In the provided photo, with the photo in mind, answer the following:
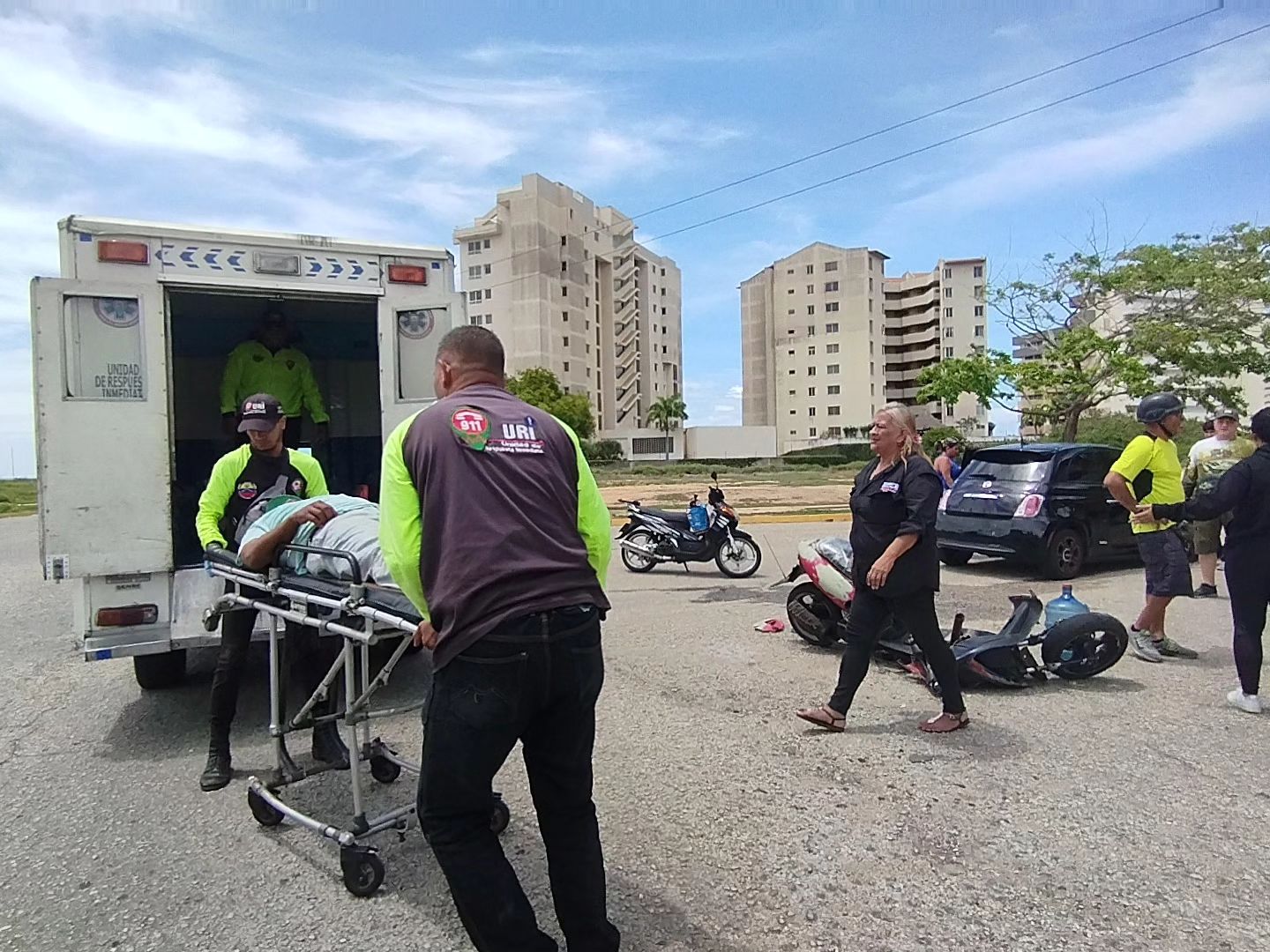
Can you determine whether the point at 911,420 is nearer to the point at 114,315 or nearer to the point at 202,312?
the point at 114,315

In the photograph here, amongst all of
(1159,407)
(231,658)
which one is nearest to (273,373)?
(231,658)

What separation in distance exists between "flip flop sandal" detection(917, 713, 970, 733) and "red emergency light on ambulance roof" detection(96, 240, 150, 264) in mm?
5265

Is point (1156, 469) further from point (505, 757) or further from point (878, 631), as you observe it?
point (505, 757)

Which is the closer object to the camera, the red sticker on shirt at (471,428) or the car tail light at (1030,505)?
the red sticker on shirt at (471,428)

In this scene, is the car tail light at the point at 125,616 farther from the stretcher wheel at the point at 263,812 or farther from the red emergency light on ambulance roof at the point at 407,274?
the red emergency light on ambulance roof at the point at 407,274

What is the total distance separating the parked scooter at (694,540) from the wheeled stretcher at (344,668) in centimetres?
752

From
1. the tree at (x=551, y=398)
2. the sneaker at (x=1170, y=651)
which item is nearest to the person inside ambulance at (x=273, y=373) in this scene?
the sneaker at (x=1170, y=651)

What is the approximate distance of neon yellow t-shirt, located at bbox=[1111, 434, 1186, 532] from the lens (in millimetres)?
6496

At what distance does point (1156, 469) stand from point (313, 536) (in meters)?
5.87

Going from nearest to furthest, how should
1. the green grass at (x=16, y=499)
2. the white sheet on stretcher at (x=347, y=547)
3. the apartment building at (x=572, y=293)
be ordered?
1. the white sheet on stretcher at (x=347, y=547)
2. the green grass at (x=16, y=499)
3. the apartment building at (x=572, y=293)

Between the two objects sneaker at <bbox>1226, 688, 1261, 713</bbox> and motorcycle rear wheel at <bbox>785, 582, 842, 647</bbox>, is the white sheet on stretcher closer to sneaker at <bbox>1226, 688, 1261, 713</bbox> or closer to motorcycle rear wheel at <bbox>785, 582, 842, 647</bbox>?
motorcycle rear wheel at <bbox>785, 582, 842, 647</bbox>

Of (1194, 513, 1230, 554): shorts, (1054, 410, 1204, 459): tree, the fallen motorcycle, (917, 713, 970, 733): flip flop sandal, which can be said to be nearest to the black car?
(1194, 513, 1230, 554): shorts

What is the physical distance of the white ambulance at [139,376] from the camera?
5008 mm

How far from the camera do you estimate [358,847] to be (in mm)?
3381
